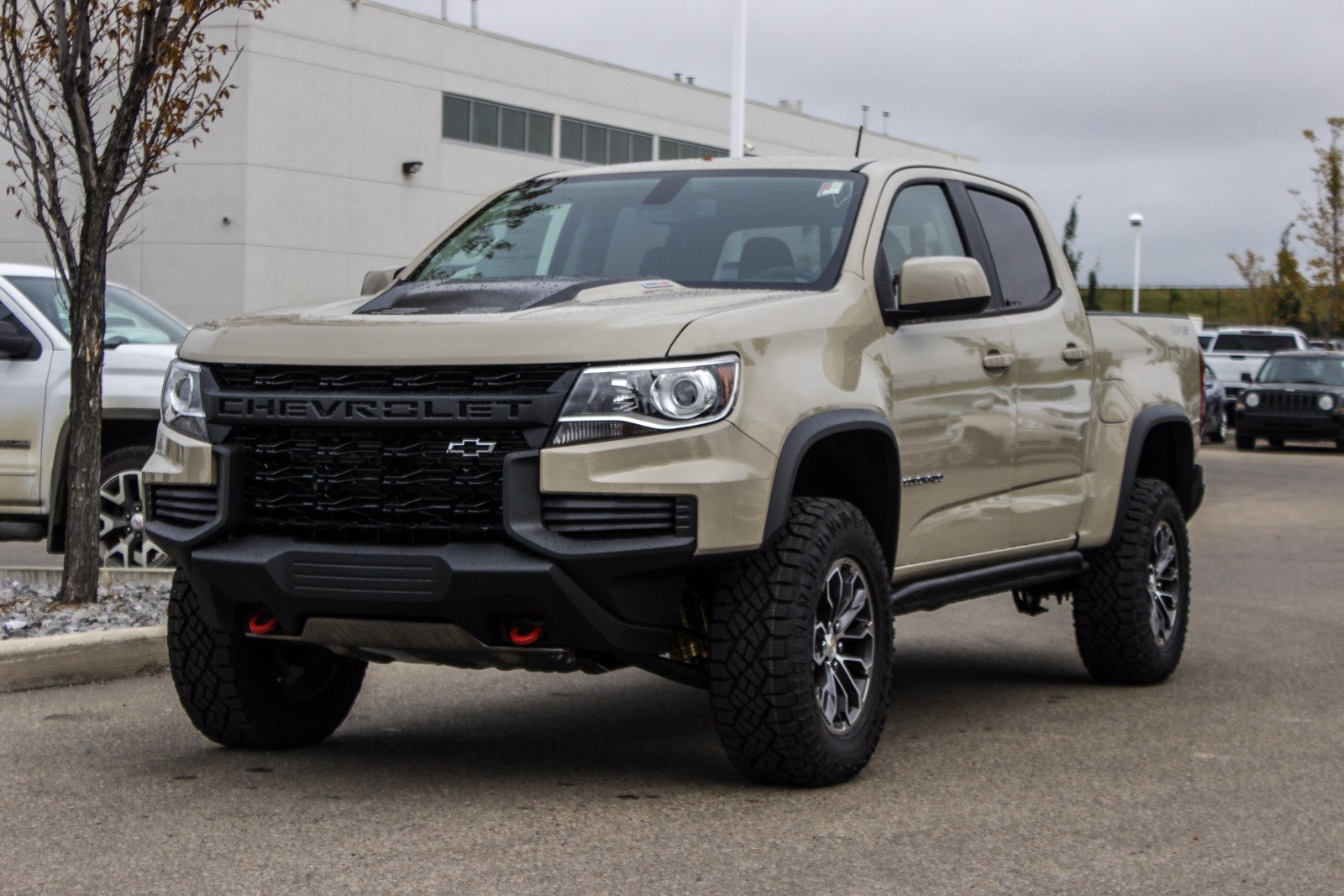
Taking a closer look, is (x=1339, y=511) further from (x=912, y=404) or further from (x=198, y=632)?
(x=198, y=632)

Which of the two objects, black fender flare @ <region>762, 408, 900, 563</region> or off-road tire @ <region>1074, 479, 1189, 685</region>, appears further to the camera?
off-road tire @ <region>1074, 479, 1189, 685</region>

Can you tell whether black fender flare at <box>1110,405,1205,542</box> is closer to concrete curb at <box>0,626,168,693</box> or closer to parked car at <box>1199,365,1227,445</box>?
concrete curb at <box>0,626,168,693</box>

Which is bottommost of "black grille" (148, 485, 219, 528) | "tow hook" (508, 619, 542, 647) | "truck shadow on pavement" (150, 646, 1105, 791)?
"truck shadow on pavement" (150, 646, 1105, 791)

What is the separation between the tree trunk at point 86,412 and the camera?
852 centimetres

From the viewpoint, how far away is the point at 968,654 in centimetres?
895

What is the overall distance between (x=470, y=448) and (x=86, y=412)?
426 centimetres

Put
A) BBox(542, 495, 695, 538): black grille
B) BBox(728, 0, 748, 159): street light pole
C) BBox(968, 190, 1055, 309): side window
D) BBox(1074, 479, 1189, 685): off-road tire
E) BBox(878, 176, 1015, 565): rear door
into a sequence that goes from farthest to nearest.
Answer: BBox(728, 0, 748, 159): street light pole → BBox(1074, 479, 1189, 685): off-road tire → BBox(968, 190, 1055, 309): side window → BBox(878, 176, 1015, 565): rear door → BBox(542, 495, 695, 538): black grille

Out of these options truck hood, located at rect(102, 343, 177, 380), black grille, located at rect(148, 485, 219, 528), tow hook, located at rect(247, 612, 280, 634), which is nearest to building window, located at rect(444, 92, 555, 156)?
truck hood, located at rect(102, 343, 177, 380)

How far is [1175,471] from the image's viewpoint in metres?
8.56

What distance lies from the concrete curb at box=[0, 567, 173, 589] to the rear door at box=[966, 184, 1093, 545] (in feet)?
15.2

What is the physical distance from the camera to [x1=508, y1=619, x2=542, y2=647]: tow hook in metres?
5.15

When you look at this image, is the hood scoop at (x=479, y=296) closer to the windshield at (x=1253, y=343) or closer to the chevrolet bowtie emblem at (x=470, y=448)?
the chevrolet bowtie emblem at (x=470, y=448)

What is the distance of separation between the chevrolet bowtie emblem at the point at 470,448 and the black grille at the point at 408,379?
0.13 metres

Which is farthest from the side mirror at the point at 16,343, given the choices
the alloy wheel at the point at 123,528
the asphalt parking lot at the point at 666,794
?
the asphalt parking lot at the point at 666,794
